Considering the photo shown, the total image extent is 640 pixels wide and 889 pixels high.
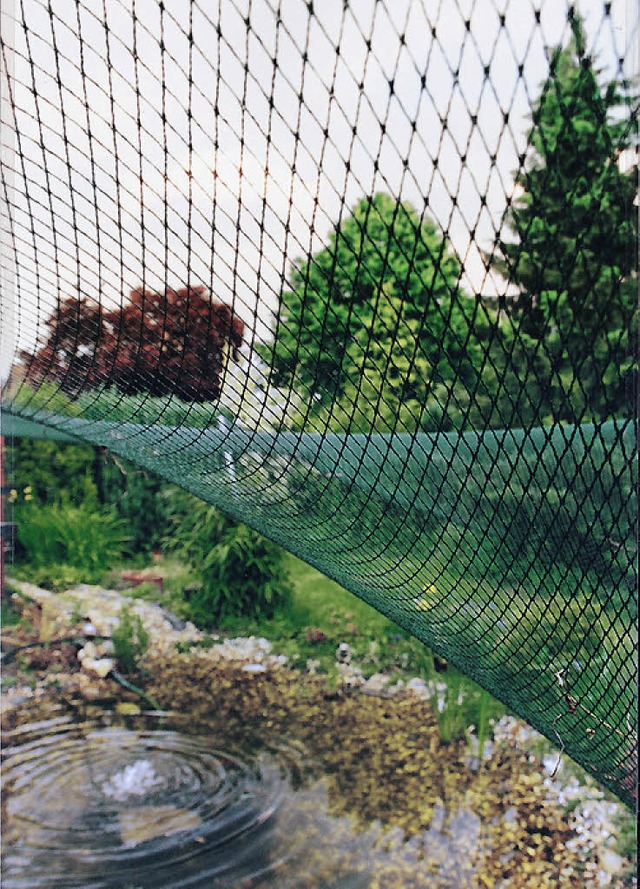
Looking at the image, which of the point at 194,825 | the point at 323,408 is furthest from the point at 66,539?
the point at 323,408

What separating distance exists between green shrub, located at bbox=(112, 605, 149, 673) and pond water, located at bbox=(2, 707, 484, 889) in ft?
2.17

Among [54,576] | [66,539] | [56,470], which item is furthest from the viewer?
[56,470]

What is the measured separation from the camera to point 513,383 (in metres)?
4.03

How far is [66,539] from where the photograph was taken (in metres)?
4.84

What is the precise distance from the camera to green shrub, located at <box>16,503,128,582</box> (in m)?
4.80

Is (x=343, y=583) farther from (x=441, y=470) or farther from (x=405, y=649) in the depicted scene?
(x=405, y=649)

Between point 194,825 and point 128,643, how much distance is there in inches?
53.6

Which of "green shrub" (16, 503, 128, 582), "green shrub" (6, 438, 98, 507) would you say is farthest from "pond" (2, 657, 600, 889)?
"green shrub" (6, 438, 98, 507)

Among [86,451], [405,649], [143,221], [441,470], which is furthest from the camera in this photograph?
[86,451]

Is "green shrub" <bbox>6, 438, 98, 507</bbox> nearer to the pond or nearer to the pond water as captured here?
the pond

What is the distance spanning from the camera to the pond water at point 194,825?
2.52m

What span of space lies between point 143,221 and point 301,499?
58cm

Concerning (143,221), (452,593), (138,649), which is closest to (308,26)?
(143,221)

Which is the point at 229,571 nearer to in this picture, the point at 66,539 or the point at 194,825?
the point at 66,539
